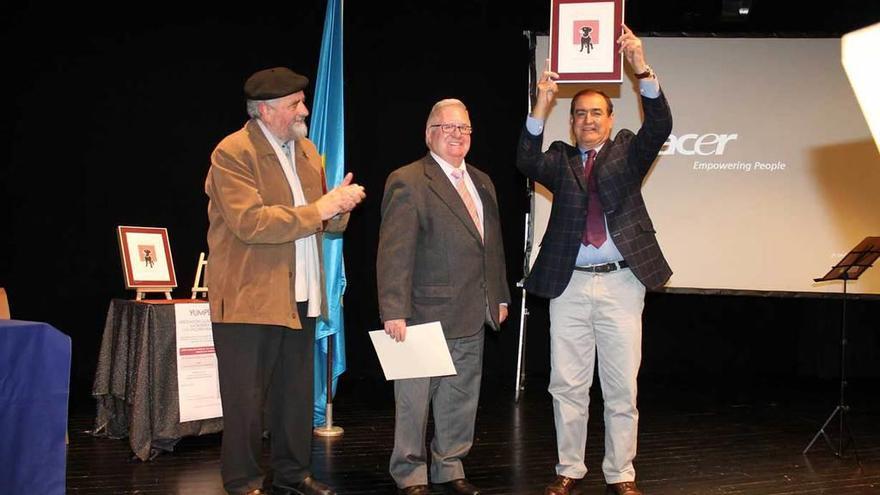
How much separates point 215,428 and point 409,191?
1.94 m

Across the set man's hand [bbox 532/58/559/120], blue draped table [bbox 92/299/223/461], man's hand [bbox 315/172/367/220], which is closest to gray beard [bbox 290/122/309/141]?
man's hand [bbox 315/172/367/220]

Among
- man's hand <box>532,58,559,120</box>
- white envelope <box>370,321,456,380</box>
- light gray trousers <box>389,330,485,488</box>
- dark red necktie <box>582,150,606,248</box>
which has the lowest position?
light gray trousers <box>389,330,485,488</box>

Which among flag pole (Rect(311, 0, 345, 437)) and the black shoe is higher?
flag pole (Rect(311, 0, 345, 437))

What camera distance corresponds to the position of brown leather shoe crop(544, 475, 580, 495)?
354 centimetres

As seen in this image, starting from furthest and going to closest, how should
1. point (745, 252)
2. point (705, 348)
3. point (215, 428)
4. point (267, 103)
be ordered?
point (705, 348) → point (745, 252) → point (215, 428) → point (267, 103)

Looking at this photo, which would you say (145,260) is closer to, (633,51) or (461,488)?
(461,488)

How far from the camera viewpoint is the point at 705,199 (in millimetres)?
6059

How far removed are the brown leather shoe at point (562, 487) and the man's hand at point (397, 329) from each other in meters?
0.88

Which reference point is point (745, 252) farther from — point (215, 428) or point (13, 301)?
point (13, 301)

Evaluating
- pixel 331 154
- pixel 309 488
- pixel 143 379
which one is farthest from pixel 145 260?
pixel 309 488

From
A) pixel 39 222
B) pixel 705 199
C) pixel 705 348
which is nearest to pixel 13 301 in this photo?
pixel 39 222

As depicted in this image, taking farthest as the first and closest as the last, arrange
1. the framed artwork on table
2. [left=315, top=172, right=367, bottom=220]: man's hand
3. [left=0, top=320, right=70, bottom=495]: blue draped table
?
the framed artwork on table → [left=315, top=172, right=367, bottom=220]: man's hand → [left=0, top=320, right=70, bottom=495]: blue draped table

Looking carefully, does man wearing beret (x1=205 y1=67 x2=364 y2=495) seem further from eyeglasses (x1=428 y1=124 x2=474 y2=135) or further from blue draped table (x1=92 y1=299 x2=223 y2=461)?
blue draped table (x1=92 y1=299 x2=223 y2=461)

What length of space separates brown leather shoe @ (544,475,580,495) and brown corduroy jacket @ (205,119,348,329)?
123 cm
